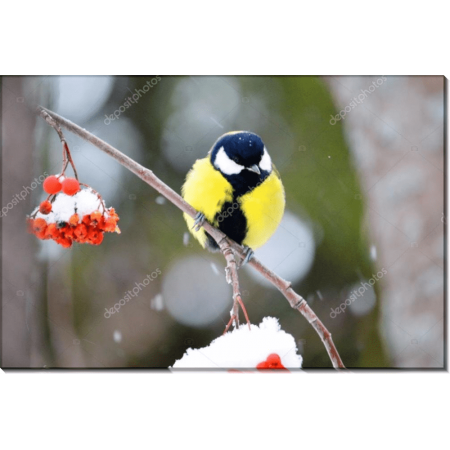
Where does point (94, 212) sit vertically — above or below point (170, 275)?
below

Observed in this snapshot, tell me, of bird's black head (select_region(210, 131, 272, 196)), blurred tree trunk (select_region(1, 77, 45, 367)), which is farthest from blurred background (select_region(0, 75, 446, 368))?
bird's black head (select_region(210, 131, 272, 196))

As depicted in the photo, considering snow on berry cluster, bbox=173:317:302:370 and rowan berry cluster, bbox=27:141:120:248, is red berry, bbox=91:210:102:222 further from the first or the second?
snow on berry cluster, bbox=173:317:302:370

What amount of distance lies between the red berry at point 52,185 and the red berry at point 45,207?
0.04m

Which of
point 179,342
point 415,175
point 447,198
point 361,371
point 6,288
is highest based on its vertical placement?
point 415,175

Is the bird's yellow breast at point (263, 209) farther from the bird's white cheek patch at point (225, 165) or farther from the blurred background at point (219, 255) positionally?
the blurred background at point (219, 255)

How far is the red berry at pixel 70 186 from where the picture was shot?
53.4 inches

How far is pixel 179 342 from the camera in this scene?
203 cm

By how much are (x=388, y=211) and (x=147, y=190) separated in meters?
1.13

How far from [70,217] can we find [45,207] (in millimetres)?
73

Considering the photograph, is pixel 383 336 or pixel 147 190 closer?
pixel 383 336

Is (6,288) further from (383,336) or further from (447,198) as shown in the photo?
(447,198)

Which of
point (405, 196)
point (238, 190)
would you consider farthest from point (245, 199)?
point (405, 196)

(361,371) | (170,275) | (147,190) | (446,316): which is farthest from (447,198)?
(147,190)

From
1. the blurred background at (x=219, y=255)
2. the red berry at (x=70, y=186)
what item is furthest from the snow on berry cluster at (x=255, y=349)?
the red berry at (x=70, y=186)
